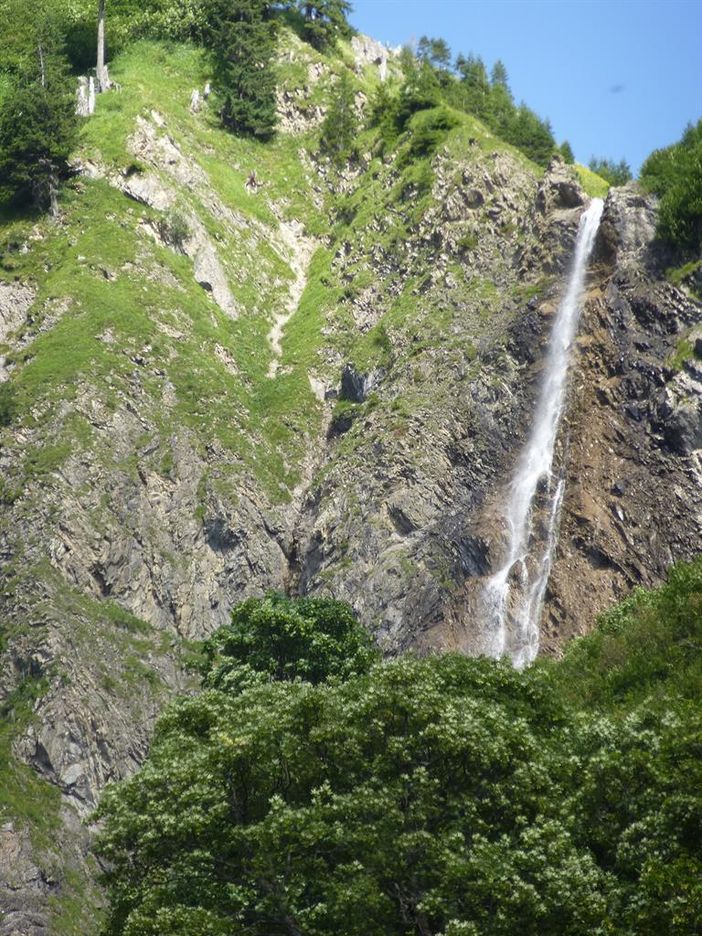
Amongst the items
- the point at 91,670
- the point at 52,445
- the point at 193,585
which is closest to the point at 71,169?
the point at 52,445

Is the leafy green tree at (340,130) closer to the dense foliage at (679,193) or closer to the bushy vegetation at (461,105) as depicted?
the bushy vegetation at (461,105)

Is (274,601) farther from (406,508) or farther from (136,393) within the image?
(136,393)

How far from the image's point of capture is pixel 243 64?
3182 inches

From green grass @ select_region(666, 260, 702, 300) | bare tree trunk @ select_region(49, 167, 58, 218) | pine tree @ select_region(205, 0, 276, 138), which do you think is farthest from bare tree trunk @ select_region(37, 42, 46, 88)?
green grass @ select_region(666, 260, 702, 300)

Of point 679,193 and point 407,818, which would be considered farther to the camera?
point 679,193

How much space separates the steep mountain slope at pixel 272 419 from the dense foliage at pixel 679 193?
1.46m

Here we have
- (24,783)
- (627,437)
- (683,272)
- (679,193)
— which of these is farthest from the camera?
(679,193)

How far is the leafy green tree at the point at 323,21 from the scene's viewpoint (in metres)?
87.9

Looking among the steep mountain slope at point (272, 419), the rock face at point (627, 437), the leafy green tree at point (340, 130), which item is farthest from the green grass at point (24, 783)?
the leafy green tree at point (340, 130)

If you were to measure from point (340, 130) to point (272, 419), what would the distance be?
26286 millimetres

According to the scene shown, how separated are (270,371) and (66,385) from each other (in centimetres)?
1313

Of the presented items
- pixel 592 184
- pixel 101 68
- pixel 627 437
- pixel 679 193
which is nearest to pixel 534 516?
pixel 627 437

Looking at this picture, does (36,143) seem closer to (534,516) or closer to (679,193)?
(679,193)

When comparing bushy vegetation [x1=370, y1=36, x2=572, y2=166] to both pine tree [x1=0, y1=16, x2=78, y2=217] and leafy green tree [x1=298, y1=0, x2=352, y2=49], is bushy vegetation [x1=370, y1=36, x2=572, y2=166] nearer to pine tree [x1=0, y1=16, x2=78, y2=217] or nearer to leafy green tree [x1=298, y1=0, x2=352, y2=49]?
leafy green tree [x1=298, y1=0, x2=352, y2=49]
